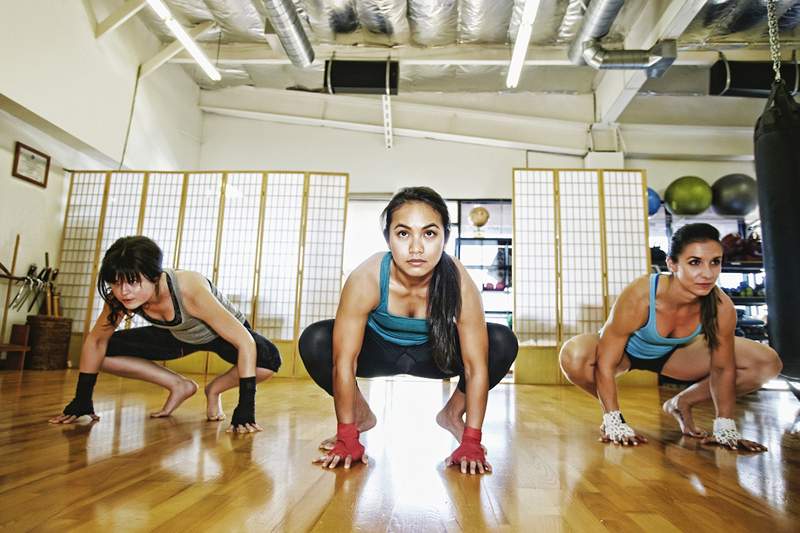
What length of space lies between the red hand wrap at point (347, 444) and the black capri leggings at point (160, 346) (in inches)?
35.6

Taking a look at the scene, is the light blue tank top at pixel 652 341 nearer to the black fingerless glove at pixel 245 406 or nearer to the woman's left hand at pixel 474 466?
the woman's left hand at pixel 474 466

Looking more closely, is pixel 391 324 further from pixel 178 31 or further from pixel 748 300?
pixel 748 300

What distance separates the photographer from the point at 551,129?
629cm

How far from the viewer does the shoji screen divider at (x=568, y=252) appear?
4215 mm

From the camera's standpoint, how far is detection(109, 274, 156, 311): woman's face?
5.24 feet

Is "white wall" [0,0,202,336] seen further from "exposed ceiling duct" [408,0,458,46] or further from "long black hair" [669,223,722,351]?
"long black hair" [669,223,722,351]

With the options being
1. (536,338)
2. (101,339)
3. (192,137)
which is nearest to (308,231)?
(536,338)

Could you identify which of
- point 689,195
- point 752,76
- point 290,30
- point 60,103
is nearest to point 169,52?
point 60,103

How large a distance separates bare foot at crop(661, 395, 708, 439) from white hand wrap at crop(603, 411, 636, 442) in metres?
0.35

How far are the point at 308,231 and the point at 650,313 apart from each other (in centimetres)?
340

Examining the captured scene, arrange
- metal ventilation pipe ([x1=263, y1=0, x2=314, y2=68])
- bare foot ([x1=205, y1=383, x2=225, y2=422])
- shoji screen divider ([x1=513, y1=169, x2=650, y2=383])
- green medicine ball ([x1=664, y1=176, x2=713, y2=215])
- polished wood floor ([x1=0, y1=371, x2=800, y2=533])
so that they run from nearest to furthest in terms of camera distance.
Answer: polished wood floor ([x1=0, y1=371, x2=800, y2=533]) → bare foot ([x1=205, y1=383, x2=225, y2=422]) → metal ventilation pipe ([x1=263, y1=0, x2=314, y2=68]) → shoji screen divider ([x1=513, y1=169, x2=650, y2=383]) → green medicine ball ([x1=664, y1=176, x2=713, y2=215])

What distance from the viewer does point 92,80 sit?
445 centimetres

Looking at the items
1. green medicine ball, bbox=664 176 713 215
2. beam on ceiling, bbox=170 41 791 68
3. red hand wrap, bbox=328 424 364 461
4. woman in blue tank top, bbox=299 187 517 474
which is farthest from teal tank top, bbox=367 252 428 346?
green medicine ball, bbox=664 176 713 215

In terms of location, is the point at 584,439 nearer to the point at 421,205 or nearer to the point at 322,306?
the point at 421,205
